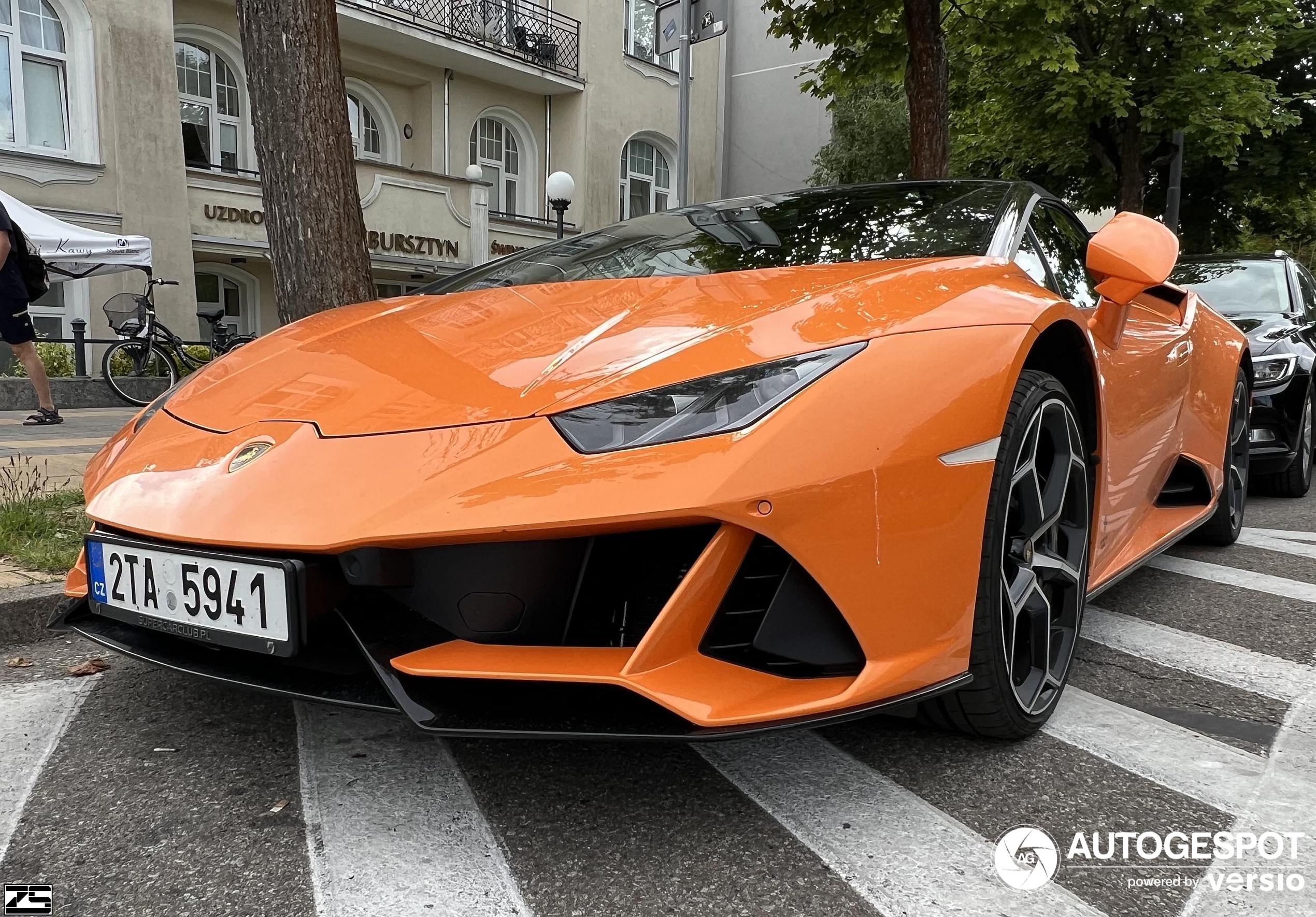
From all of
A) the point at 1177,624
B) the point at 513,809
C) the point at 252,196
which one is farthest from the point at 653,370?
the point at 252,196

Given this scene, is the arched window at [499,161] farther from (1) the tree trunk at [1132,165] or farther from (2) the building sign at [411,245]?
(1) the tree trunk at [1132,165]

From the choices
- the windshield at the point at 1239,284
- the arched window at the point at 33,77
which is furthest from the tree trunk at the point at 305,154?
the arched window at the point at 33,77

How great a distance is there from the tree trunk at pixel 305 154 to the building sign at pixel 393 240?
8.66 metres

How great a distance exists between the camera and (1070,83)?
37.9 feet

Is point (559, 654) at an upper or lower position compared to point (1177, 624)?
upper

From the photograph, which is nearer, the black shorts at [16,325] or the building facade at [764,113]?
the black shorts at [16,325]

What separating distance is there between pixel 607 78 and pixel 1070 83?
8.66 metres

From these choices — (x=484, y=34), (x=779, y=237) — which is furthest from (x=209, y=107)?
(x=779, y=237)

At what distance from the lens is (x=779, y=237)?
2.53 metres

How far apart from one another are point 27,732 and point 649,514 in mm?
1466

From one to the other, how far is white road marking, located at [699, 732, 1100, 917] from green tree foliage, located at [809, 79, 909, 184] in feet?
54.6

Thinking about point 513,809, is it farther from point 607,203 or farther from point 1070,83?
point 607,203

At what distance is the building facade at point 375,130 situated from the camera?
451 inches

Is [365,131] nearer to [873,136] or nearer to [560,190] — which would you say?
[560,190]
